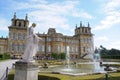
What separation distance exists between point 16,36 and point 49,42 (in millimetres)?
12292

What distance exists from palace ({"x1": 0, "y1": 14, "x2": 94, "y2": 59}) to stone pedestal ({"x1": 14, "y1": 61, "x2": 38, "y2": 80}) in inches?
1986

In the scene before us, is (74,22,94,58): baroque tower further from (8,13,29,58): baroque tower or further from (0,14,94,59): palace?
(8,13,29,58): baroque tower

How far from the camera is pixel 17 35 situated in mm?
60500

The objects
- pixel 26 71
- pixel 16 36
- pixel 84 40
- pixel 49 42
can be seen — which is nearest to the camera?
pixel 26 71

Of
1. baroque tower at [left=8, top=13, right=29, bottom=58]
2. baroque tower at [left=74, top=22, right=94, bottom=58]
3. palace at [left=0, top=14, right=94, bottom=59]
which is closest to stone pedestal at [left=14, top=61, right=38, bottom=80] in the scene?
palace at [left=0, top=14, right=94, bottom=59]

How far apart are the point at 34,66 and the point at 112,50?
240ft

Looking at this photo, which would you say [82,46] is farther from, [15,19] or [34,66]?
[34,66]

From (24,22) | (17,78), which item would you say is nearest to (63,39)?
(24,22)

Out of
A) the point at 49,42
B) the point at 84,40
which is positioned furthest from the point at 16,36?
the point at 84,40

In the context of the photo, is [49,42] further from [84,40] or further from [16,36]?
[84,40]

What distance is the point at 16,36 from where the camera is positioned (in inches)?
2378

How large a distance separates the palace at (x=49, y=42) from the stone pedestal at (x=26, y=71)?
50448 millimetres

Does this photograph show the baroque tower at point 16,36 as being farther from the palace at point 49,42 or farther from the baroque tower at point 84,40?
the baroque tower at point 84,40

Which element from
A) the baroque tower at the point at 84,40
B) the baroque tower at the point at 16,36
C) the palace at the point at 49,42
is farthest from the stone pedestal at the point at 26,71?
the baroque tower at the point at 84,40
